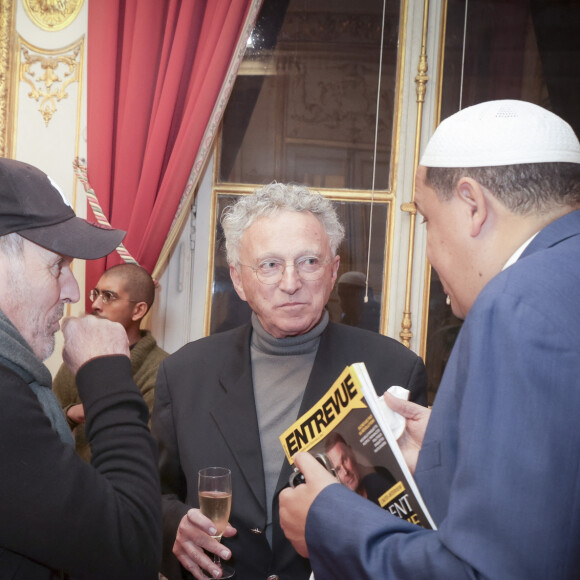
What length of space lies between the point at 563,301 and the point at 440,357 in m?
2.73

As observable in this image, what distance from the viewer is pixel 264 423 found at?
1.79 m

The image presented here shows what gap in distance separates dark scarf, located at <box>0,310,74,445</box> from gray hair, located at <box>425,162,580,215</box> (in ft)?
2.49

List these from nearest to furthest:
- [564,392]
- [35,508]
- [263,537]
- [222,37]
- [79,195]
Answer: [564,392] < [35,508] < [263,537] < [222,37] < [79,195]

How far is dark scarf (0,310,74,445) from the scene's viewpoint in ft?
3.70

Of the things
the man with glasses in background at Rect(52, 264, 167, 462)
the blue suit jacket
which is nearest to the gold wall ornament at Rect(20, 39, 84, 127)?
the man with glasses in background at Rect(52, 264, 167, 462)

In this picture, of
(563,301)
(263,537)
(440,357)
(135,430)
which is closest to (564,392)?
(563,301)

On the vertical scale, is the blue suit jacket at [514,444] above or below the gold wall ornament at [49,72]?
below

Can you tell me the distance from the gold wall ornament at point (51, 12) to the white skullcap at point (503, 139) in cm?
305

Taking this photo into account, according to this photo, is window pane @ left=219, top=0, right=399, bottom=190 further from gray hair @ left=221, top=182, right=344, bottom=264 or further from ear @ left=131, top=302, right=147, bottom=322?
gray hair @ left=221, top=182, right=344, bottom=264

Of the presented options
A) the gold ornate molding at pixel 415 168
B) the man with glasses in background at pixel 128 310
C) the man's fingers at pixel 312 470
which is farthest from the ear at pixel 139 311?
the man's fingers at pixel 312 470

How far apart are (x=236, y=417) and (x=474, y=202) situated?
94cm

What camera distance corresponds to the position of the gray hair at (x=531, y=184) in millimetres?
1047

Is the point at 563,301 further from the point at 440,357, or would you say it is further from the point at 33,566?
the point at 440,357

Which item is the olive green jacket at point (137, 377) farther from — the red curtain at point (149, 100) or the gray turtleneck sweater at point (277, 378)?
the gray turtleneck sweater at point (277, 378)
